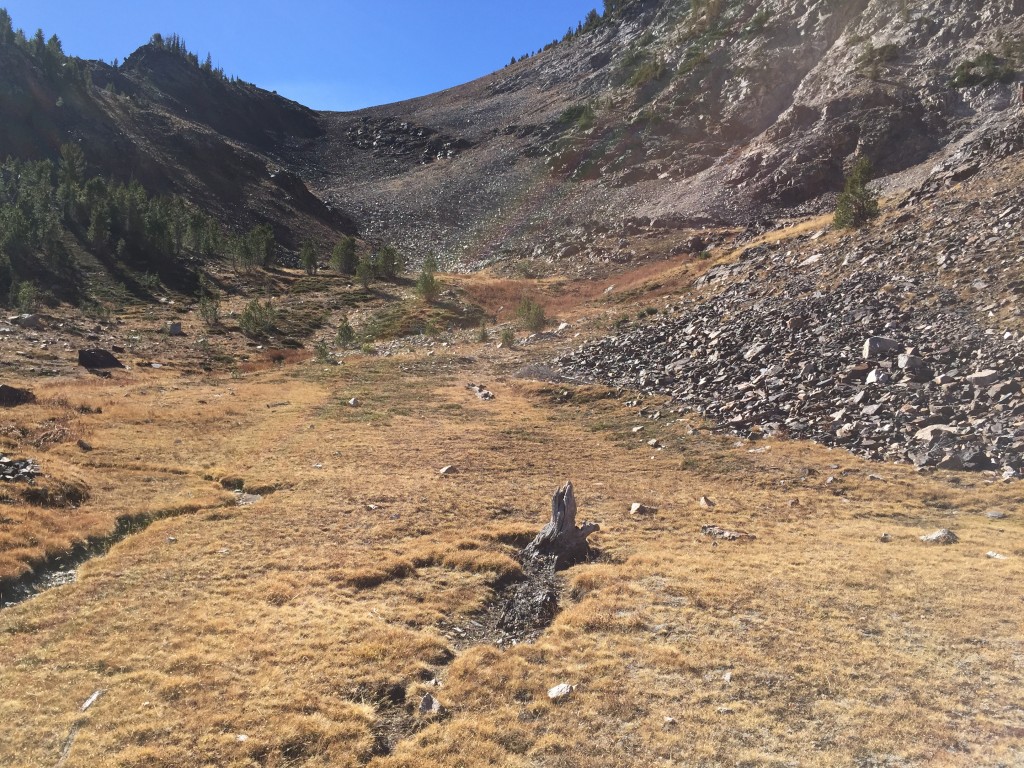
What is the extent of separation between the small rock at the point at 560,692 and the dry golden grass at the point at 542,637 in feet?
0.57

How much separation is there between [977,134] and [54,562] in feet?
289

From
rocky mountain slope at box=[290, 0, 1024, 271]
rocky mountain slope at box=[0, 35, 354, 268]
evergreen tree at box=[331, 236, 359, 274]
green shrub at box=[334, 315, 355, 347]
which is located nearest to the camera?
green shrub at box=[334, 315, 355, 347]

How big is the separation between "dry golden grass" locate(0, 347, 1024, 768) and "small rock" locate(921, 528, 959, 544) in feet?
1.05

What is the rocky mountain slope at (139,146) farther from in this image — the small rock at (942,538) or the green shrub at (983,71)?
the small rock at (942,538)

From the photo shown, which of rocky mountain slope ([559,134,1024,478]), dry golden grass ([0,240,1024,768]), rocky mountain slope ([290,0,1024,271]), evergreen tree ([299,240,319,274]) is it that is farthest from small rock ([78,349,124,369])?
rocky mountain slope ([290,0,1024,271])

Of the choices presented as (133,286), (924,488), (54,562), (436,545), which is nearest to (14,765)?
(54,562)

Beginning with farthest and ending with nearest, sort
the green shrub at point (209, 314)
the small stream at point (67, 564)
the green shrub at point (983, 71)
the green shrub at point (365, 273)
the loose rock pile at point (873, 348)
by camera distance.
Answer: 1. the green shrub at point (365, 273)
2. the green shrub at point (983, 71)
3. the green shrub at point (209, 314)
4. the loose rock pile at point (873, 348)
5. the small stream at point (67, 564)

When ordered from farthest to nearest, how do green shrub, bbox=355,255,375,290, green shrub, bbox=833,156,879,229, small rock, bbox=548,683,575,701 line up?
green shrub, bbox=355,255,375,290 < green shrub, bbox=833,156,879,229 < small rock, bbox=548,683,575,701

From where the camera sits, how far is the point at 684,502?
22.2m

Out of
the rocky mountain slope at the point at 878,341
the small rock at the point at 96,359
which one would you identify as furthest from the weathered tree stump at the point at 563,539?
the small rock at the point at 96,359

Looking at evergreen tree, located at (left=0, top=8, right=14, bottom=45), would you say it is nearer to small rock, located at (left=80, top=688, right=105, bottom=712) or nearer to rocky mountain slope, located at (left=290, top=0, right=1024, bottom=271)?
rocky mountain slope, located at (left=290, top=0, right=1024, bottom=271)

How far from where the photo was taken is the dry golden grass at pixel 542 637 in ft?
33.0

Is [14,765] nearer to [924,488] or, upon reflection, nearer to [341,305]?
[924,488]

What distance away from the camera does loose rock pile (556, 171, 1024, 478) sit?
2319 cm
